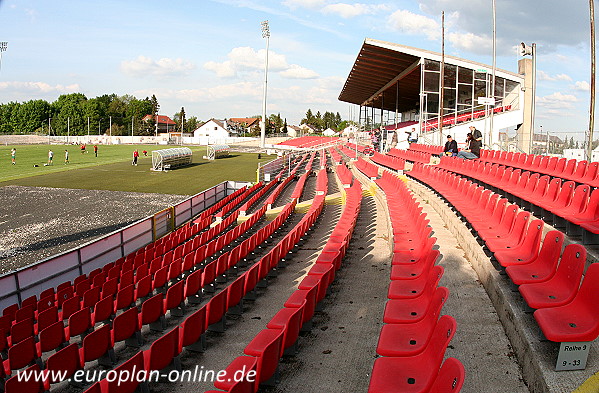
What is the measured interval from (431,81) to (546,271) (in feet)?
87.2

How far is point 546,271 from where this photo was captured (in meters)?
4.21

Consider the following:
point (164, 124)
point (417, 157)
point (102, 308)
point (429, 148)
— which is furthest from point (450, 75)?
point (164, 124)

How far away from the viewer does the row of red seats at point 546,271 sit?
313 cm

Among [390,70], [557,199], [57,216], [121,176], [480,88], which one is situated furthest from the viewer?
[390,70]

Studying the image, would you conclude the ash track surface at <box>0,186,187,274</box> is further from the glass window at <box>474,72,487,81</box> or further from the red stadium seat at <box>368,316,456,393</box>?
the glass window at <box>474,72,487,81</box>

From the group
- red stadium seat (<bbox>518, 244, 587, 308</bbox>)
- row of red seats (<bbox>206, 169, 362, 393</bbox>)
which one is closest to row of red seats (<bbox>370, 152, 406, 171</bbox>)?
row of red seats (<bbox>206, 169, 362, 393</bbox>)

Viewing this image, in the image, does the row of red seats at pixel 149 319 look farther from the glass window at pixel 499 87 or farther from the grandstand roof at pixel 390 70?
the glass window at pixel 499 87

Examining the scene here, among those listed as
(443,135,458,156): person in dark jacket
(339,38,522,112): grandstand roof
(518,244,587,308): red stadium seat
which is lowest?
(518,244,587,308): red stadium seat

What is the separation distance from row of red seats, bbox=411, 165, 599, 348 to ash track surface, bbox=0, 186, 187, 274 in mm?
11347

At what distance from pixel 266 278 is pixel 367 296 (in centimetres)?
180

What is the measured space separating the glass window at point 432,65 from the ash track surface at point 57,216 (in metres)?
16.4

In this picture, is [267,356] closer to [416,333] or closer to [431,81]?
[416,333]

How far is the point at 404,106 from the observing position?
170 ft

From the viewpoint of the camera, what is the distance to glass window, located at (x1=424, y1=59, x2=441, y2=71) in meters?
26.7
